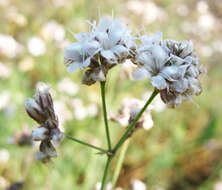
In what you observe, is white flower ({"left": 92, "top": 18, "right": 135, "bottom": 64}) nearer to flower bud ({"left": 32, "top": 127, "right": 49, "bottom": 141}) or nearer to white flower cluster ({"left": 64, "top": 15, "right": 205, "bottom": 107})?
white flower cluster ({"left": 64, "top": 15, "right": 205, "bottom": 107})

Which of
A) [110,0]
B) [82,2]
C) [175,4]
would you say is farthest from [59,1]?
[175,4]

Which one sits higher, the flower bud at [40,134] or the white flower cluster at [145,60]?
the white flower cluster at [145,60]

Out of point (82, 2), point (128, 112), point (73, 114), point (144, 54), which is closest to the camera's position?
point (144, 54)

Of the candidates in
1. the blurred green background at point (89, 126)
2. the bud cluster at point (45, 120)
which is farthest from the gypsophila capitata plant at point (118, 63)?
the blurred green background at point (89, 126)

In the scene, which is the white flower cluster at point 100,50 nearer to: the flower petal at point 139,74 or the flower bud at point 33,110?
the flower petal at point 139,74

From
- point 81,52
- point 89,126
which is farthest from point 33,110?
point 89,126

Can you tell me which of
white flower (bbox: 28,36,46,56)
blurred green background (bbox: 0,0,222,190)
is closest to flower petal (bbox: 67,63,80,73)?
blurred green background (bbox: 0,0,222,190)

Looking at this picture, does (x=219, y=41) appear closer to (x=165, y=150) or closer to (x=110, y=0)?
(x=110, y=0)
